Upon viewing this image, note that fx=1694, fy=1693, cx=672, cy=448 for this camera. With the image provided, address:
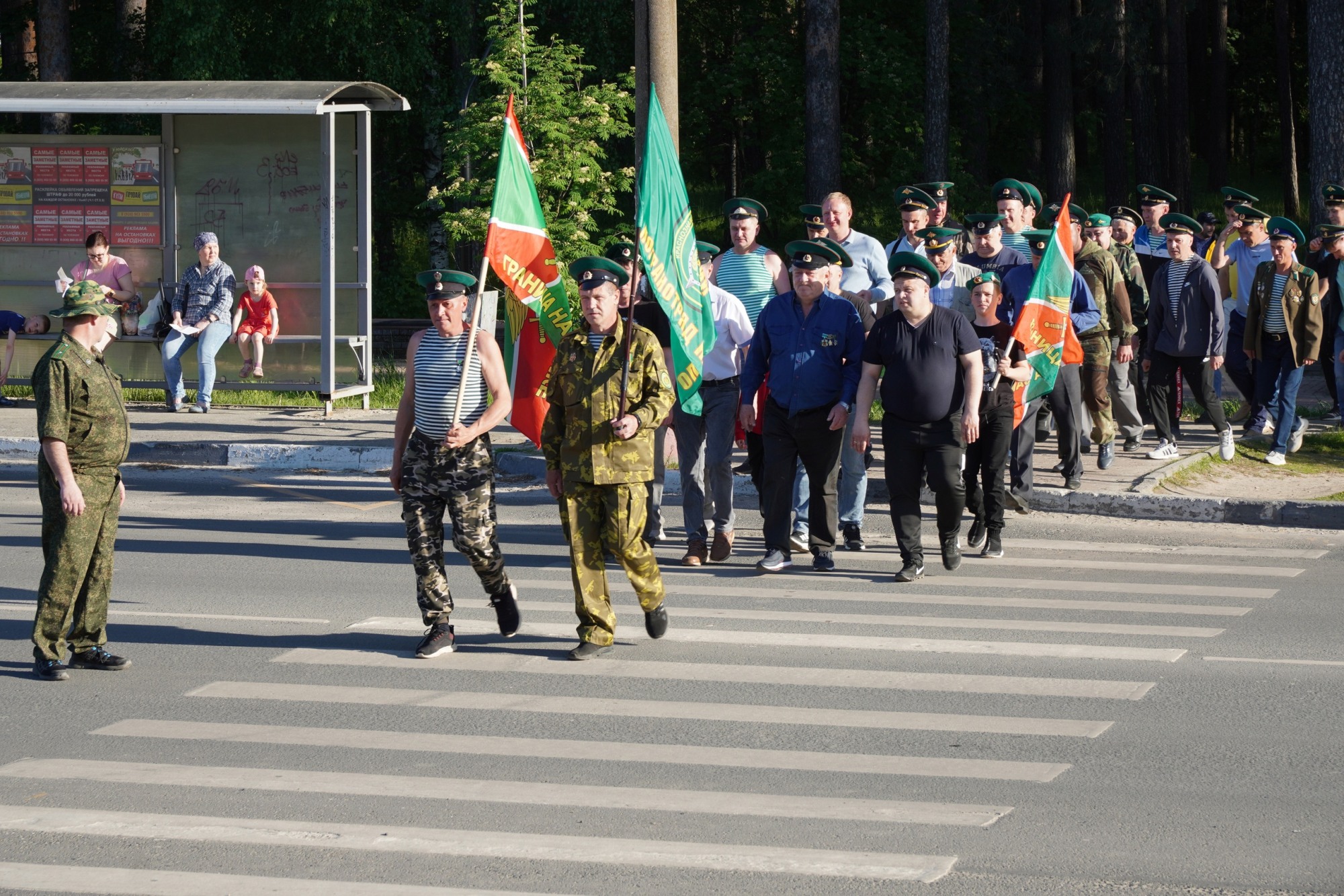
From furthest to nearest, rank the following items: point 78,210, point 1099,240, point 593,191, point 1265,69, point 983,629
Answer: point 1265,69 → point 593,191 → point 78,210 → point 1099,240 → point 983,629

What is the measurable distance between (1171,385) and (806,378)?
17.0 feet

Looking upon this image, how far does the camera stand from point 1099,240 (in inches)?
511

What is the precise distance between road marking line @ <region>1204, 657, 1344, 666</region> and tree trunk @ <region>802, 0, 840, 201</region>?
72.4ft

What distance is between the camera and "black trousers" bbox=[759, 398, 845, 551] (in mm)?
9805

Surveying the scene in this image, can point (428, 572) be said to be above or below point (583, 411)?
below

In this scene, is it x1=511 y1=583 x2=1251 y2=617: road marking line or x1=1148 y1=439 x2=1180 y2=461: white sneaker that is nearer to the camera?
x1=511 y1=583 x2=1251 y2=617: road marking line

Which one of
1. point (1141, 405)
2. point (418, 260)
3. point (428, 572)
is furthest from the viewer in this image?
point (418, 260)

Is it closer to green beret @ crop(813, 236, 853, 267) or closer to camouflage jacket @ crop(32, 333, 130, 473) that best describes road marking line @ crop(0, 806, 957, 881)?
camouflage jacket @ crop(32, 333, 130, 473)

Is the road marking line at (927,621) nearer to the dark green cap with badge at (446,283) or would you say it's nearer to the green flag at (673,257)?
the green flag at (673,257)

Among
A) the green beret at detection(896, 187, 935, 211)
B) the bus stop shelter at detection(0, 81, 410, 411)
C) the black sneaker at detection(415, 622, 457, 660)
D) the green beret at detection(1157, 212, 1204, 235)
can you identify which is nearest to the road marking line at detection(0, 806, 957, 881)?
the black sneaker at detection(415, 622, 457, 660)

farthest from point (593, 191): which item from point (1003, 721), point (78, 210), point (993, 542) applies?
point (1003, 721)

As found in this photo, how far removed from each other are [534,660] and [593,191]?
53.1 ft

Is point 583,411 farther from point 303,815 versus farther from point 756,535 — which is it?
point 756,535

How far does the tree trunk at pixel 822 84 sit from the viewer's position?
29.2 m
